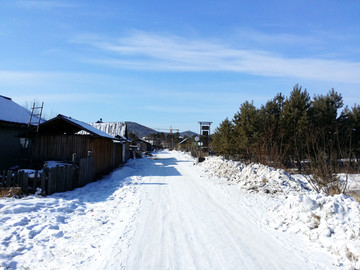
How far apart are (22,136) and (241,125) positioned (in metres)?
16.5

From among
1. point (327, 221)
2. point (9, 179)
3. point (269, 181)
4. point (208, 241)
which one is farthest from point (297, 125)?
point (9, 179)

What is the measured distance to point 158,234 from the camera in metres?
5.96

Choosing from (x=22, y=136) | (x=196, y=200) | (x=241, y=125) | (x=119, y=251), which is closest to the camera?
(x=119, y=251)

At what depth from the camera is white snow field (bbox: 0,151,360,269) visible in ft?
15.0

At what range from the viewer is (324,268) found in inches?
171

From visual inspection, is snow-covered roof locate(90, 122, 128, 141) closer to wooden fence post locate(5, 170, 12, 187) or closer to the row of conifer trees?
the row of conifer trees

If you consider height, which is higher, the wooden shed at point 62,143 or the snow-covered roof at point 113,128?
the snow-covered roof at point 113,128

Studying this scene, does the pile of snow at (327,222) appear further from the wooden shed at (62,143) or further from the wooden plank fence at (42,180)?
the wooden shed at (62,143)

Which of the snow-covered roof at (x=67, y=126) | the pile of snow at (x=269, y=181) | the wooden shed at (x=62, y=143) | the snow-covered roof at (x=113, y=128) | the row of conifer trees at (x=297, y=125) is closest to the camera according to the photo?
the pile of snow at (x=269, y=181)

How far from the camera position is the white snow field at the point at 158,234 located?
4.56 metres

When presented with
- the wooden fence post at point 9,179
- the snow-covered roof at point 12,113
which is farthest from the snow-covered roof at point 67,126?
the wooden fence post at point 9,179

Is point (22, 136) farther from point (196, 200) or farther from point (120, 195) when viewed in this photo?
point (196, 200)

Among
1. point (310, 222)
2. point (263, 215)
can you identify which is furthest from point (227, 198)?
point (310, 222)

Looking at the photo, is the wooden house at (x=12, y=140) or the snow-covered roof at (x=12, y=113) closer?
the wooden house at (x=12, y=140)
